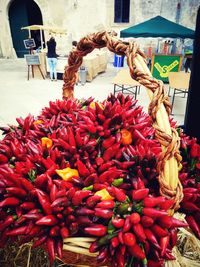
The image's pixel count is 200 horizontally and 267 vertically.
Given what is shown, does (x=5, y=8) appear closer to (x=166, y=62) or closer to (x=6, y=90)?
(x=6, y=90)

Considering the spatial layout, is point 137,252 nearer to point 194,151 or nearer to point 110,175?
point 110,175

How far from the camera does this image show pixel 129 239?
57 centimetres

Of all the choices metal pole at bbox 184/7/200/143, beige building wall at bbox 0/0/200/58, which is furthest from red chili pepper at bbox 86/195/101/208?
beige building wall at bbox 0/0/200/58

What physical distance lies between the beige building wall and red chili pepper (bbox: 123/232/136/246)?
1070 centimetres

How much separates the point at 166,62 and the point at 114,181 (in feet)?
21.4

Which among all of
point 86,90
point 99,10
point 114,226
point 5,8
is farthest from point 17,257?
point 5,8

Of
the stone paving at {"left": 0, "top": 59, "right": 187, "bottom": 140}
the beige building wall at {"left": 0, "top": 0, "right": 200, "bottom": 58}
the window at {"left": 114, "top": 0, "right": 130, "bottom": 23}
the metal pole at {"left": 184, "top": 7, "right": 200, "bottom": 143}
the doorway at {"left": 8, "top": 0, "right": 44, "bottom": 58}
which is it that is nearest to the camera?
the metal pole at {"left": 184, "top": 7, "right": 200, "bottom": 143}

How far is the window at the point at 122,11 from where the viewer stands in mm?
9812

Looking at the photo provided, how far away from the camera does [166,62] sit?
6594 millimetres

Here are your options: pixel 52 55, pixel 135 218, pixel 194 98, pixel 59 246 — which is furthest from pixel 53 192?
pixel 52 55

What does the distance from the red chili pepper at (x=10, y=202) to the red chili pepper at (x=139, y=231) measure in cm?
35

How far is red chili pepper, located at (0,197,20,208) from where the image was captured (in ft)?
2.22

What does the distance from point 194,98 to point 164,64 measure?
5.65 m

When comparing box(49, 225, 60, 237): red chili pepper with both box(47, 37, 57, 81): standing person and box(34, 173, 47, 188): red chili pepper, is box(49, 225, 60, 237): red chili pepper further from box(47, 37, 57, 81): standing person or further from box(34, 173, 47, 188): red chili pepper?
box(47, 37, 57, 81): standing person
